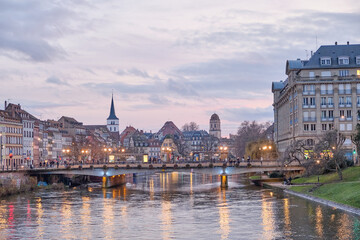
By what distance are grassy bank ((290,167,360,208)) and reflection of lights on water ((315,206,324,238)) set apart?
3237mm

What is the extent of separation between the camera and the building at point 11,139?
15112cm

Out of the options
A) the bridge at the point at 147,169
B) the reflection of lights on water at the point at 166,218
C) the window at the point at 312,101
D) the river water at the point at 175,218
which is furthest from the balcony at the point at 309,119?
the reflection of lights on water at the point at 166,218

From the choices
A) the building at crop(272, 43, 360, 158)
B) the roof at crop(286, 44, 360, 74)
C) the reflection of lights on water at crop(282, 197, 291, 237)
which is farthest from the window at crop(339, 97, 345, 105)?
the reflection of lights on water at crop(282, 197, 291, 237)

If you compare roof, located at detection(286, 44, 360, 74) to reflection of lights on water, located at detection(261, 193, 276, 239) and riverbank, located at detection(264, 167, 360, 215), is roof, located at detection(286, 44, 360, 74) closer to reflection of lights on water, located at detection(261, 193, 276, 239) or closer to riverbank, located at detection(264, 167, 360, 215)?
riverbank, located at detection(264, 167, 360, 215)

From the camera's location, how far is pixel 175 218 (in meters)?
69.1

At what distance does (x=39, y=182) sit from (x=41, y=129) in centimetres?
7227

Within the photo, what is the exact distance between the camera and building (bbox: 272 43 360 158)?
136 meters

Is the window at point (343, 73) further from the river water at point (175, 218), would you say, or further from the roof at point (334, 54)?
the river water at point (175, 218)

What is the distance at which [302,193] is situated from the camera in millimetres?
91625

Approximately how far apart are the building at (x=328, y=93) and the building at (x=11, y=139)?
66941mm

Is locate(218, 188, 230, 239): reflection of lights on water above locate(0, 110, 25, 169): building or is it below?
below

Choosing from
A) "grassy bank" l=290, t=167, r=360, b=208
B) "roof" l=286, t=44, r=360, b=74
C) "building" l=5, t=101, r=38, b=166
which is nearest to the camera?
"grassy bank" l=290, t=167, r=360, b=208

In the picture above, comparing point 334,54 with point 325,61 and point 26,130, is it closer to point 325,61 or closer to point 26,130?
point 325,61

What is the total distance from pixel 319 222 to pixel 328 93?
77.8m
